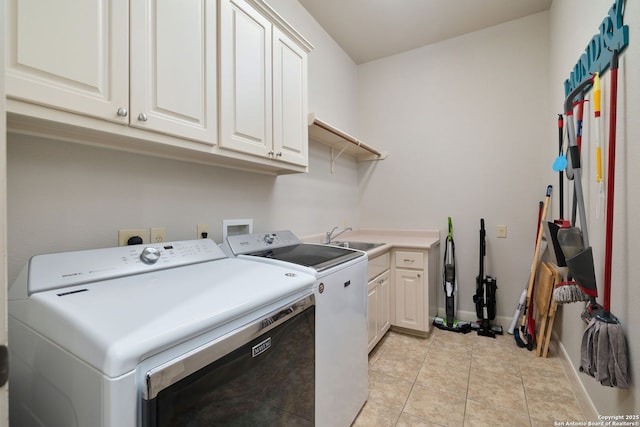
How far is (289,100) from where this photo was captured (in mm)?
1685

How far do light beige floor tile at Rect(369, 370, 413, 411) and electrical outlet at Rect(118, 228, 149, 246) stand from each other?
159 centimetres

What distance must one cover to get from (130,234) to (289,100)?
113cm

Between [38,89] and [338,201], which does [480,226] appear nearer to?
[338,201]

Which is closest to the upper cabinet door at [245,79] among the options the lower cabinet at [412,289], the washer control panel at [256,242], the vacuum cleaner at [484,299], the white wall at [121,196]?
the white wall at [121,196]

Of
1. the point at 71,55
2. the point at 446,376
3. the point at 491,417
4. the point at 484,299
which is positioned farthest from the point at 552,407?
the point at 71,55

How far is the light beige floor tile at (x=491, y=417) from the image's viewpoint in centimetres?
148

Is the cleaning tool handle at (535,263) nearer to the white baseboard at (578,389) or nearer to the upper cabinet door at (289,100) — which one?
the white baseboard at (578,389)

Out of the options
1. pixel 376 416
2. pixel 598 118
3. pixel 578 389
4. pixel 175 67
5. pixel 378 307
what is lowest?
pixel 376 416

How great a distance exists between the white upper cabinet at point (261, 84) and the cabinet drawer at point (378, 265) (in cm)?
92

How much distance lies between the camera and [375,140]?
3.29 metres

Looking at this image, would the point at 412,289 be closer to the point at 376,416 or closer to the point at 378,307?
the point at 378,307

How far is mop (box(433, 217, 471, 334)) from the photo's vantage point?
2643mm

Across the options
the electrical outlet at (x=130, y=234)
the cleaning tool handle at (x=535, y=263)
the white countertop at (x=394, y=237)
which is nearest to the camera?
the electrical outlet at (x=130, y=234)

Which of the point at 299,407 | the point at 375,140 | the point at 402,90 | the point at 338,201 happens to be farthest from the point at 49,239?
the point at 402,90
